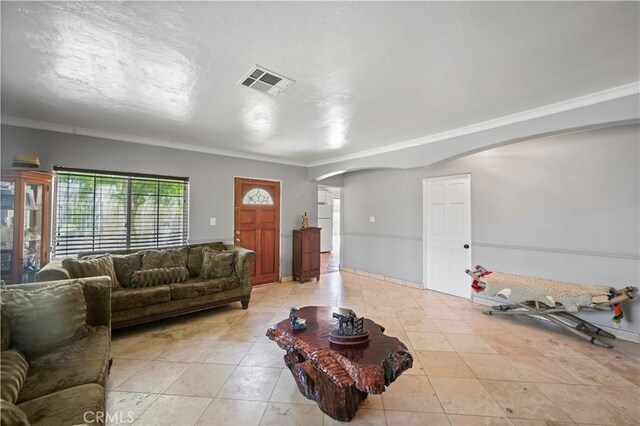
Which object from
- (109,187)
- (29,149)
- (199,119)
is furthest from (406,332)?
(29,149)

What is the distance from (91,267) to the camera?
A: 277cm

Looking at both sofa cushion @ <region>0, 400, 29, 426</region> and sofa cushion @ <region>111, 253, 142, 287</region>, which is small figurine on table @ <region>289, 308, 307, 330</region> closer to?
sofa cushion @ <region>0, 400, 29, 426</region>

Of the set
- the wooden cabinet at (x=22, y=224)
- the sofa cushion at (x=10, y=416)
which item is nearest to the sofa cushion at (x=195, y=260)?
the wooden cabinet at (x=22, y=224)

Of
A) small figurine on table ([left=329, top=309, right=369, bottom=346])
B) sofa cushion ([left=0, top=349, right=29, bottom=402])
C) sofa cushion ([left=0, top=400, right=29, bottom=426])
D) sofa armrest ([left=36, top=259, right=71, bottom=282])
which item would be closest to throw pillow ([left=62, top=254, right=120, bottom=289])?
sofa armrest ([left=36, top=259, right=71, bottom=282])

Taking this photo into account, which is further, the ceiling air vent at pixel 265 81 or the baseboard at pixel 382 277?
the baseboard at pixel 382 277

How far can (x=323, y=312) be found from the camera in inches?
95.5

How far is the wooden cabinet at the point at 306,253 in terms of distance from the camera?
512 cm

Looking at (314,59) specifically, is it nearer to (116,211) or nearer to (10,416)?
(10,416)

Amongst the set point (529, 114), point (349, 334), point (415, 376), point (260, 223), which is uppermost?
point (529, 114)

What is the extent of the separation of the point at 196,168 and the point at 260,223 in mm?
1459

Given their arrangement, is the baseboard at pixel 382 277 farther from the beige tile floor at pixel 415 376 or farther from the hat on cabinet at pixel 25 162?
the hat on cabinet at pixel 25 162

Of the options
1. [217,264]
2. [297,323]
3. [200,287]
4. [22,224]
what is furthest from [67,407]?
[22,224]

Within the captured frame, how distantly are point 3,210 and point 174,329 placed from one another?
2.08 m

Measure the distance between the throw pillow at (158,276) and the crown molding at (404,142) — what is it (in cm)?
189
